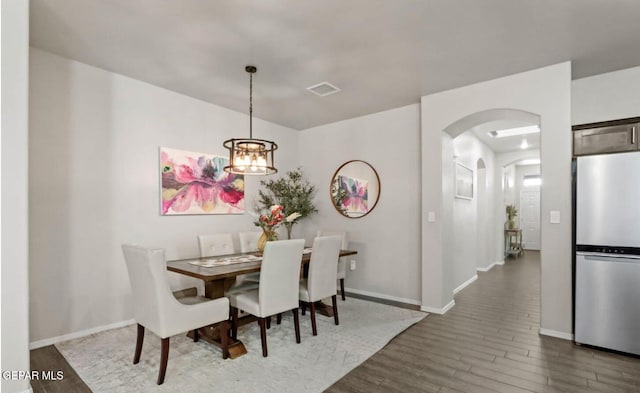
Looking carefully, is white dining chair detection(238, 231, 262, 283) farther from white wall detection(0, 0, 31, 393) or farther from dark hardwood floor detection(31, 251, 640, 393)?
white wall detection(0, 0, 31, 393)

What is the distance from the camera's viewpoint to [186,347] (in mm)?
2885

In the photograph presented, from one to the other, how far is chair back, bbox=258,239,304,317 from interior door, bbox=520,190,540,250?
973cm

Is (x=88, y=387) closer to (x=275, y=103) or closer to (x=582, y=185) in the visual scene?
(x=275, y=103)

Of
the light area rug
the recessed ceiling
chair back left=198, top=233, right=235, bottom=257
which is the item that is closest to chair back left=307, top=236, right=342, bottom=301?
the light area rug

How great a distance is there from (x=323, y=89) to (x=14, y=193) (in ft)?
9.71

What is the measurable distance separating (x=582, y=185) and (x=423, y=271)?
186 cm

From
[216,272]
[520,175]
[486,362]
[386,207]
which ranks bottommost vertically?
[486,362]

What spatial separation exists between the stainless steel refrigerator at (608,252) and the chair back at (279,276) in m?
2.58

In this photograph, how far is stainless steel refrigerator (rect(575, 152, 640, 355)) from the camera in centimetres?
272

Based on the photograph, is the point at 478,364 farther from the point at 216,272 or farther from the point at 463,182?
the point at 463,182

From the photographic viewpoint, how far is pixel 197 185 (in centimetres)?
413

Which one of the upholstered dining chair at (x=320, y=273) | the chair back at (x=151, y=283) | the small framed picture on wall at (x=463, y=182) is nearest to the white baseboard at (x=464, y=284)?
the small framed picture on wall at (x=463, y=182)

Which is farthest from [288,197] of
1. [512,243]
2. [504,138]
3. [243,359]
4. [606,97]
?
[512,243]

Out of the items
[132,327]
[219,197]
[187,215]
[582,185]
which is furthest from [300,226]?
[582,185]
